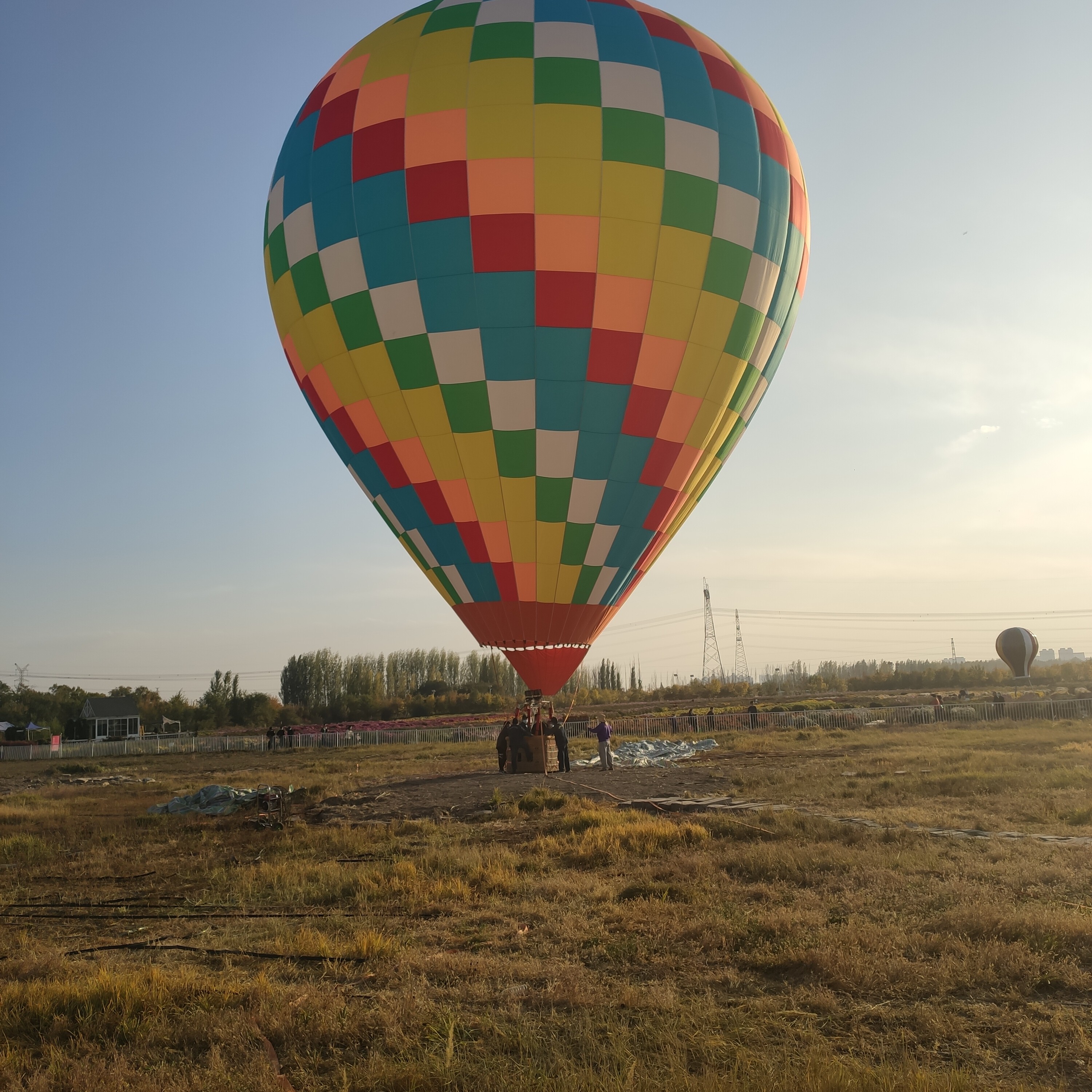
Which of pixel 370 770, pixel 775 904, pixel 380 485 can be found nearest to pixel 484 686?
pixel 370 770

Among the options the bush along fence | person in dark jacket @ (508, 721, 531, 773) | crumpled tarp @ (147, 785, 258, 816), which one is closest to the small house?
the bush along fence

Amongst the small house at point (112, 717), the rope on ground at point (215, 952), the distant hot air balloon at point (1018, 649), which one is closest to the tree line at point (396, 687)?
the small house at point (112, 717)

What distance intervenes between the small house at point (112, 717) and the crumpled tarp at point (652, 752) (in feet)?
142

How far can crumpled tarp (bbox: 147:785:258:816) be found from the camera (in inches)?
598

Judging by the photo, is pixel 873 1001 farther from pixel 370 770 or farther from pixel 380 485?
pixel 370 770

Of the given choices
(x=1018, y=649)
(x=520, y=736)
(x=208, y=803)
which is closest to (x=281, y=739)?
(x=208, y=803)

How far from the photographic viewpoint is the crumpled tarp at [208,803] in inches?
598

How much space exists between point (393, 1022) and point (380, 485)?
9947 millimetres

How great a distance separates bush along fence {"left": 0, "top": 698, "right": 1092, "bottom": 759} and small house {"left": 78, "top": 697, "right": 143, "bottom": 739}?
1839 cm

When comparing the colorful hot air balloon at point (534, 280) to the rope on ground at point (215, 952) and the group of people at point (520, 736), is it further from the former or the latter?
the rope on ground at point (215, 952)

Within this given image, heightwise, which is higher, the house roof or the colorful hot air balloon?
the colorful hot air balloon

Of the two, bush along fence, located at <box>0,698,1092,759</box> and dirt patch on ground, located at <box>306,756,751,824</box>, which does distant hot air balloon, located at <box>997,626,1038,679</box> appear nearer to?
bush along fence, located at <box>0,698,1092,759</box>

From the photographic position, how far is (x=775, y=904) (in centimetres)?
736

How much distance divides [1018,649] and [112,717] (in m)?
59.3
